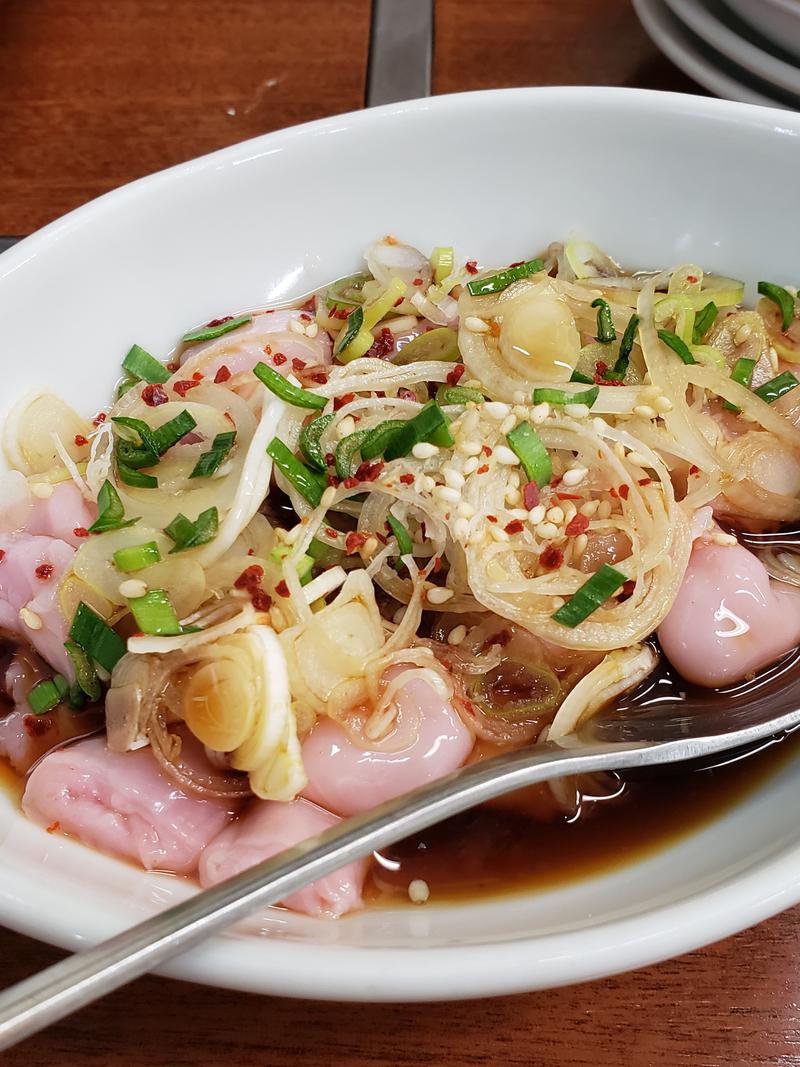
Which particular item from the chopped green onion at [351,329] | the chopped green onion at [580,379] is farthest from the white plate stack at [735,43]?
the chopped green onion at [351,329]

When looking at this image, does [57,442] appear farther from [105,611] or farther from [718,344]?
[718,344]

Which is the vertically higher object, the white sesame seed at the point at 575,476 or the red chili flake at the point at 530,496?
the white sesame seed at the point at 575,476

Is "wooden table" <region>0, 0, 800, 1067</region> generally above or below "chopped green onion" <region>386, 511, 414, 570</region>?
above

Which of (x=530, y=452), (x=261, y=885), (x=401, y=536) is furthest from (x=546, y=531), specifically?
(x=261, y=885)

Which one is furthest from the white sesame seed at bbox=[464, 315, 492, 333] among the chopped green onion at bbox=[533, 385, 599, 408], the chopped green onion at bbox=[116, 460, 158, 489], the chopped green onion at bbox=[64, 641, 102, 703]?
the chopped green onion at bbox=[64, 641, 102, 703]

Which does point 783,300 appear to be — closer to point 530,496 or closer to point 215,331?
point 530,496

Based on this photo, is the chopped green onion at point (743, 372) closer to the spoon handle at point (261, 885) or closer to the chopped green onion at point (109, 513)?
the spoon handle at point (261, 885)

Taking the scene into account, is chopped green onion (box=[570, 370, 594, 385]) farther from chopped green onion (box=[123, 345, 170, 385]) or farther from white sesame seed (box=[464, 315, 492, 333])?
chopped green onion (box=[123, 345, 170, 385])
